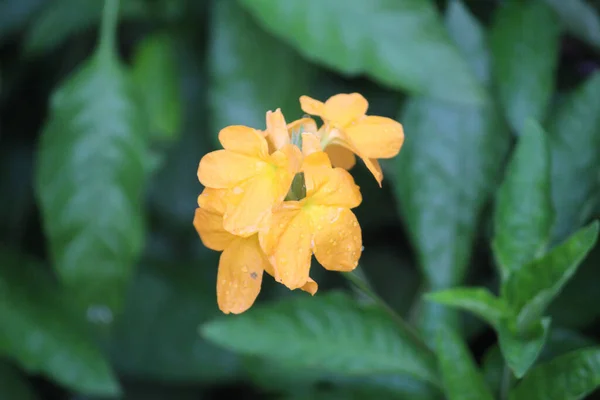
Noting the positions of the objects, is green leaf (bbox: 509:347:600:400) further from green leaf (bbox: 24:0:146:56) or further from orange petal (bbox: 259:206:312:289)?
green leaf (bbox: 24:0:146:56)

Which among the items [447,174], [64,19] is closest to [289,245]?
[447,174]

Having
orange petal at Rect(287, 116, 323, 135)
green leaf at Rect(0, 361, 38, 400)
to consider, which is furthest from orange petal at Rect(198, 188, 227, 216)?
green leaf at Rect(0, 361, 38, 400)

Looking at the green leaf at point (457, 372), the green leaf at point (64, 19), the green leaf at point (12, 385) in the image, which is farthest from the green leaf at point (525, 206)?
the green leaf at point (12, 385)

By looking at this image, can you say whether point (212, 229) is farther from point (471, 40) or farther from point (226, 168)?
point (471, 40)

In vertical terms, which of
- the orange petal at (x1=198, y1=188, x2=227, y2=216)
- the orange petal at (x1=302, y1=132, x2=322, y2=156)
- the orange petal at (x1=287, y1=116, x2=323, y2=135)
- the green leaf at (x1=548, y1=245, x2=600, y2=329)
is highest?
the orange petal at (x1=302, y1=132, x2=322, y2=156)

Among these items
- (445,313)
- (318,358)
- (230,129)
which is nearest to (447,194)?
(445,313)

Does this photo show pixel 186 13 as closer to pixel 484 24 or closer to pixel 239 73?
pixel 239 73
